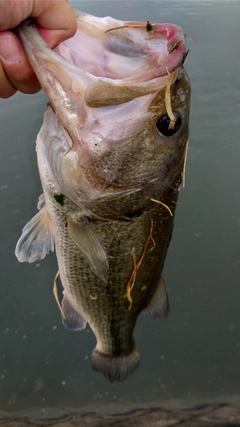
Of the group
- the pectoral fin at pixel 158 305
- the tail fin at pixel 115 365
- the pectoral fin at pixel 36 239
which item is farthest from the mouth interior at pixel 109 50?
the tail fin at pixel 115 365

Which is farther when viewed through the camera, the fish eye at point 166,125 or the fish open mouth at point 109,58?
the fish eye at point 166,125

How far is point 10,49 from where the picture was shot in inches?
36.1

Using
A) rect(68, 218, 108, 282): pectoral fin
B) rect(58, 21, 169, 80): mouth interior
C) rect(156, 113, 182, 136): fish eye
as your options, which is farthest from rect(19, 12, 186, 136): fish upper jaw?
rect(68, 218, 108, 282): pectoral fin

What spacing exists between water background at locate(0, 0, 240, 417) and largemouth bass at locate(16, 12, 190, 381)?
4.16 ft

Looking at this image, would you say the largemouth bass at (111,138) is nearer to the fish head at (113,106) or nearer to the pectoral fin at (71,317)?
the fish head at (113,106)

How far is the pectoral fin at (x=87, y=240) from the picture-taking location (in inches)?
47.9

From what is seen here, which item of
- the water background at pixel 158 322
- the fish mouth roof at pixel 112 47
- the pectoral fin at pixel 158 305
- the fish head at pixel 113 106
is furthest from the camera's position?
the water background at pixel 158 322

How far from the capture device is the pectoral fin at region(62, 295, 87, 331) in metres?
1.71

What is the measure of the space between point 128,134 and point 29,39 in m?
0.33

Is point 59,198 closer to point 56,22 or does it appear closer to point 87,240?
point 87,240

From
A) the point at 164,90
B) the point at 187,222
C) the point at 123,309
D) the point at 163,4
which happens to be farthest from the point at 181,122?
the point at 163,4

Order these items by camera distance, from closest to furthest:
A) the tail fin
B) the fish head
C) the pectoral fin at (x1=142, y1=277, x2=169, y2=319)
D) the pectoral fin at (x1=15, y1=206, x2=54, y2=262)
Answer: the fish head < the pectoral fin at (x1=15, y1=206, x2=54, y2=262) < the pectoral fin at (x1=142, y1=277, x2=169, y2=319) < the tail fin

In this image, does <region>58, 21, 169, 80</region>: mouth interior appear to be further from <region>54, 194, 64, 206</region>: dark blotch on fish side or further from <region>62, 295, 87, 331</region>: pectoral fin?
<region>62, 295, 87, 331</region>: pectoral fin

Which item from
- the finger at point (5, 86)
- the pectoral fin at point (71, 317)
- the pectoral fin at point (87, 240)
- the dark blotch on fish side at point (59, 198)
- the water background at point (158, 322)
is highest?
the finger at point (5, 86)
